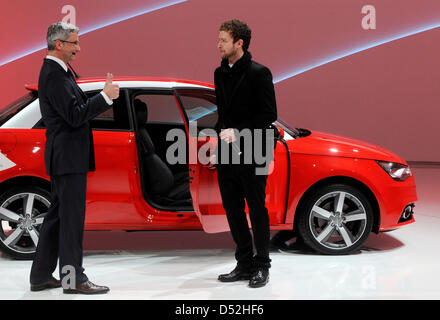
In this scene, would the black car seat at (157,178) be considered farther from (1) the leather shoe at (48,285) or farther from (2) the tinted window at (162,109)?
(2) the tinted window at (162,109)

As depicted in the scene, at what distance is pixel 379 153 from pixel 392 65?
4834 millimetres

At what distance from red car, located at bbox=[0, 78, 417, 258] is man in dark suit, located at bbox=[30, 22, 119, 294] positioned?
1.99ft

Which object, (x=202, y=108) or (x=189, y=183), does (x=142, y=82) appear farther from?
(x=189, y=183)

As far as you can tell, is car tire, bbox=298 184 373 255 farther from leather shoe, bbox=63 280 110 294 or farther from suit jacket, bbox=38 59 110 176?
suit jacket, bbox=38 59 110 176

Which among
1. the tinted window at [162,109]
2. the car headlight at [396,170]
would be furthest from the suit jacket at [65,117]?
the tinted window at [162,109]

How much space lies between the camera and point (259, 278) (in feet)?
11.2

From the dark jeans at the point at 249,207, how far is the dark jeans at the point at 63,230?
2.85 feet

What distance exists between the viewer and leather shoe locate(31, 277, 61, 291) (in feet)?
11.0

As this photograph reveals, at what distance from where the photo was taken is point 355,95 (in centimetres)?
860

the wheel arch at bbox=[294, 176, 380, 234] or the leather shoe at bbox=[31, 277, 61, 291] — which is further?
the wheel arch at bbox=[294, 176, 380, 234]

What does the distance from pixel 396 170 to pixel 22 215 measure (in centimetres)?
275

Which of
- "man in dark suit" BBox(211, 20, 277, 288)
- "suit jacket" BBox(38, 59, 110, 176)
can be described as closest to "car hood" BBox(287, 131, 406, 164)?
"man in dark suit" BBox(211, 20, 277, 288)
